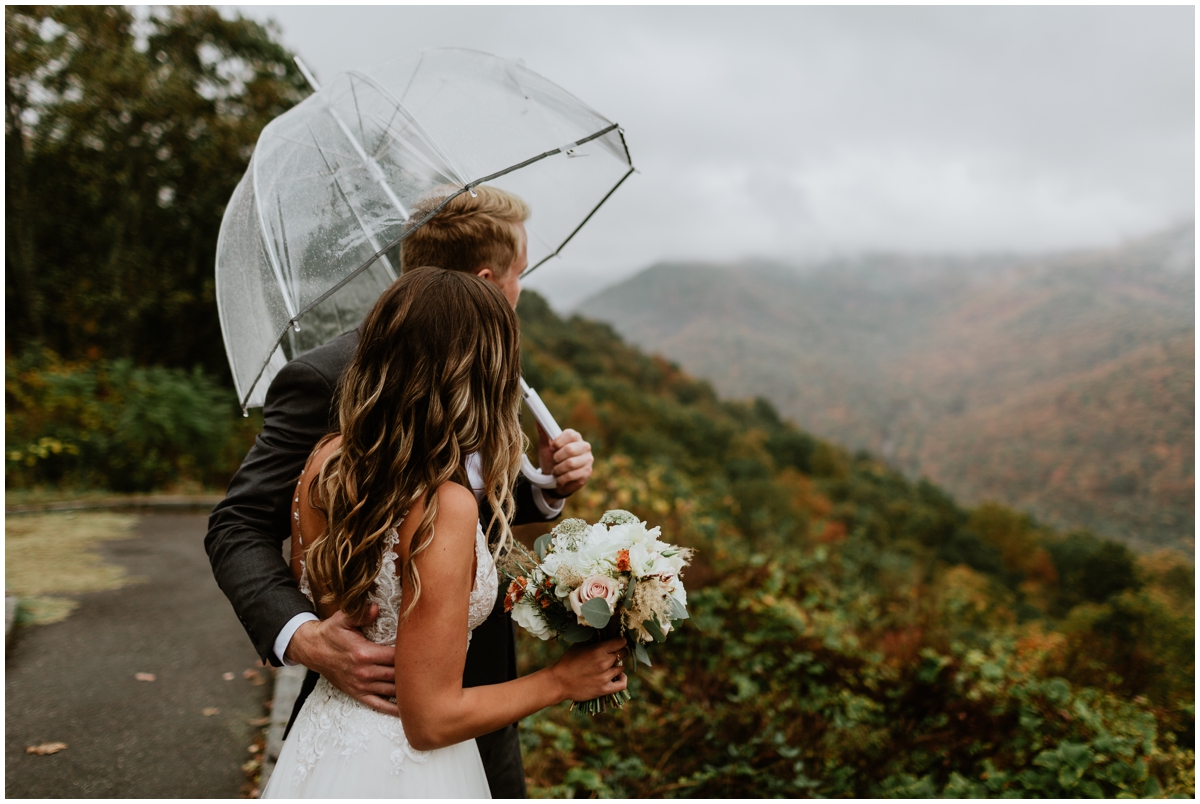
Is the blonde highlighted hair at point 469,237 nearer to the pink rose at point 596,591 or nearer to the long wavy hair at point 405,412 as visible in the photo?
the long wavy hair at point 405,412

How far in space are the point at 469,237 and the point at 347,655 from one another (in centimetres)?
114

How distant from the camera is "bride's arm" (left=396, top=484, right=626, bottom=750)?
1322 mm

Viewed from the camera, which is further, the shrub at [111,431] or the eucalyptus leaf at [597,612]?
the shrub at [111,431]

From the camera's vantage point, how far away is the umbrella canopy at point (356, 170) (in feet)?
6.22

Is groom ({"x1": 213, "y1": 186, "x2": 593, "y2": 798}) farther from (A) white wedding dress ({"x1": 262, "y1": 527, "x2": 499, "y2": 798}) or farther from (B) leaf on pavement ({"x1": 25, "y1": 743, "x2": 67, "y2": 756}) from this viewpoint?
(B) leaf on pavement ({"x1": 25, "y1": 743, "x2": 67, "y2": 756})

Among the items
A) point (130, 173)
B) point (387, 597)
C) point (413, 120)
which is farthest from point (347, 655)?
point (130, 173)

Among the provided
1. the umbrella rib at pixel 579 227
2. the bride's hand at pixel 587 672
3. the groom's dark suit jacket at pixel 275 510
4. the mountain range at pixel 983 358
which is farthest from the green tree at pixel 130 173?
the mountain range at pixel 983 358

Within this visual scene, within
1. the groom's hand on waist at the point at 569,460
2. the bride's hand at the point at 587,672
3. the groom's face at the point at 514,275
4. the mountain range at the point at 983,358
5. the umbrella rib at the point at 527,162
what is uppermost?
the umbrella rib at the point at 527,162

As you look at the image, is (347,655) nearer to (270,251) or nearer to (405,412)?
(405,412)

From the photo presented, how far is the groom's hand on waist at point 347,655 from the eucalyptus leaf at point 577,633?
0.37 meters

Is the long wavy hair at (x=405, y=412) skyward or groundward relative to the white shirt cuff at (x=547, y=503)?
skyward

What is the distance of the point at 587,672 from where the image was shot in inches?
58.5

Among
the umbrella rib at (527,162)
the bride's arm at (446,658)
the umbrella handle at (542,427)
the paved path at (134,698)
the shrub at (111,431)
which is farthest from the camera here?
the shrub at (111,431)

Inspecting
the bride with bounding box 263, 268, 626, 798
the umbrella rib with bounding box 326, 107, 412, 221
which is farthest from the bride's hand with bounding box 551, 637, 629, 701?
the umbrella rib with bounding box 326, 107, 412, 221
